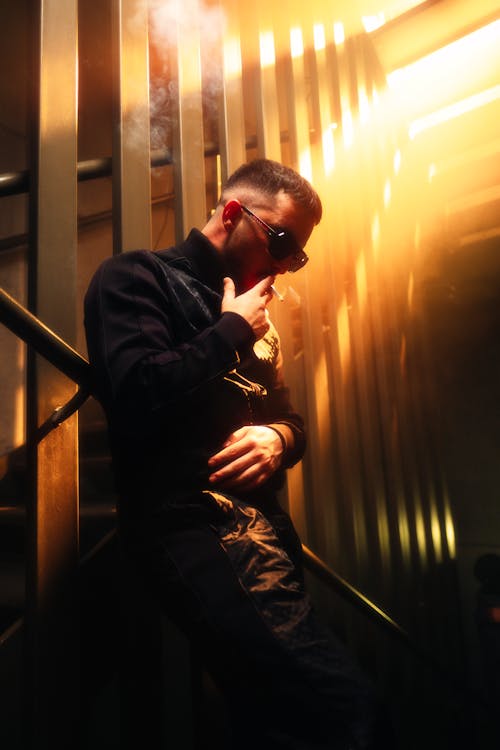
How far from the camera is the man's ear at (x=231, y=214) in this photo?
1619 millimetres

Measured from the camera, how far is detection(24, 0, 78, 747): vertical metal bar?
1284 millimetres

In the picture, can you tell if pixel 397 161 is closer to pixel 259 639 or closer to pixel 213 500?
pixel 213 500

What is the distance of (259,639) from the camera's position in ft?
3.41

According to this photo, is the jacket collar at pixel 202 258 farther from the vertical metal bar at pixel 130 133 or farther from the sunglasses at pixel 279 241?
the vertical metal bar at pixel 130 133

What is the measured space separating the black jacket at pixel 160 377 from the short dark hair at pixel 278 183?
517 mm

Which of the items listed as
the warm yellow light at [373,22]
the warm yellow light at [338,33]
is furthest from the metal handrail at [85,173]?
the warm yellow light at [373,22]

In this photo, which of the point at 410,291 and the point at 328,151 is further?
the point at 410,291

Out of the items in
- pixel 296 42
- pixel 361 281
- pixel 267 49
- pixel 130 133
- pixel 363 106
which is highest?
pixel 363 106

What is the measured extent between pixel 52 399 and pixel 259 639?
86cm

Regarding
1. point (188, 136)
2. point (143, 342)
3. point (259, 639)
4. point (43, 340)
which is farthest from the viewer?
point (188, 136)

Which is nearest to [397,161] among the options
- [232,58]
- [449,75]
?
[449,75]

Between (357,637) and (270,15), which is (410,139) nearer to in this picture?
(270,15)

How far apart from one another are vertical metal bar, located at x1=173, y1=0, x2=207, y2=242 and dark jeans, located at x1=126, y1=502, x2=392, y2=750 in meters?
1.34

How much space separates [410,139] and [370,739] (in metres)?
6.04
